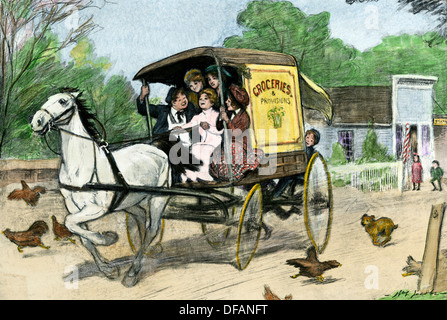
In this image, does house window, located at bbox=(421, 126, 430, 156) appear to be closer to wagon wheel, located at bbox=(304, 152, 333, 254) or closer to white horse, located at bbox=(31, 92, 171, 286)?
wagon wheel, located at bbox=(304, 152, 333, 254)

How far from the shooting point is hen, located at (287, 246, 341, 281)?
6.23 meters

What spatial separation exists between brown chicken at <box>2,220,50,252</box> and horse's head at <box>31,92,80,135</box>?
133cm

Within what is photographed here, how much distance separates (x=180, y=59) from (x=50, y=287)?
3053mm

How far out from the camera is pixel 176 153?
6.15 metres

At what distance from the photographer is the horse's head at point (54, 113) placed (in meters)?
5.05

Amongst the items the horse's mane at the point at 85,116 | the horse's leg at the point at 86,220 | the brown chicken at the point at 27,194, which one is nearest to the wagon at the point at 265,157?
the horse's leg at the point at 86,220

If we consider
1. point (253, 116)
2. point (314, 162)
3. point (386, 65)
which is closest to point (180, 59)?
point (253, 116)

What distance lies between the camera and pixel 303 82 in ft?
21.0

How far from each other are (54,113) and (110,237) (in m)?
1.58

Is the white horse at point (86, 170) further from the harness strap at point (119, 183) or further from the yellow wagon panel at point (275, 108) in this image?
the yellow wagon panel at point (275, 108)

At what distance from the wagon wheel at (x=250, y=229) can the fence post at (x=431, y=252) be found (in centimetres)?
215

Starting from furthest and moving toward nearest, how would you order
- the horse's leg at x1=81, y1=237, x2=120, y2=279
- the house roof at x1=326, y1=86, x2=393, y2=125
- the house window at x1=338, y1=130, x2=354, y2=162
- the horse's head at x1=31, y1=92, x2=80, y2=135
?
the house roof at x1=326, y1=86, x2=393, y2=125, the house window at x1=338, y1=130, x2=354, y2=162, the horse's leg at x1=81, y1=237, x2=120, y2=279, the horse's head at x1=31, y1=92, x2=80, y2=135

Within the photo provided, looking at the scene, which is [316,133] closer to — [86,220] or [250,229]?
[250,229]

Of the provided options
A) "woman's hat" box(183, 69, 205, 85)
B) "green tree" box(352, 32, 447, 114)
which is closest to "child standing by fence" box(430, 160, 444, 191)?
"green tree" box(352, 32, 447, 114)
